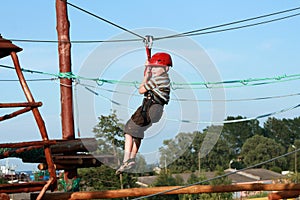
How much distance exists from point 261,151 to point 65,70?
197 feet

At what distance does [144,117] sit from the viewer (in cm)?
803

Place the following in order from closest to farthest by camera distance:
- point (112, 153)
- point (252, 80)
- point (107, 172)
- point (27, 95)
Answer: point (27, 95)
point (112, 153)
point (252, 80)
point (107, 172)

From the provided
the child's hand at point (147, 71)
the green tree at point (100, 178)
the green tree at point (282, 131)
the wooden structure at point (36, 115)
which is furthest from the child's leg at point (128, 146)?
the green tree at point (282, 131)

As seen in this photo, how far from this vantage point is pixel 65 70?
10.5 metres

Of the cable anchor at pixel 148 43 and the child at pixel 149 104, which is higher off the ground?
the cable anchor at pixel 148 43

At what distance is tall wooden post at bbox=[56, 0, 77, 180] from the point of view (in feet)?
34.4

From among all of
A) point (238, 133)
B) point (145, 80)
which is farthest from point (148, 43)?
point (238, 133)

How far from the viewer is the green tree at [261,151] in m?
67.2

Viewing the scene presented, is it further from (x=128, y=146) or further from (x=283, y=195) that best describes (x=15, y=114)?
(x=283, y=195)

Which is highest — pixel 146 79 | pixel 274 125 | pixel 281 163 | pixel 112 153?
pixel 274 125

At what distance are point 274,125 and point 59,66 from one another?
77785 millimetres

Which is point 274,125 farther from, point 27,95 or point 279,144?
point 27,95

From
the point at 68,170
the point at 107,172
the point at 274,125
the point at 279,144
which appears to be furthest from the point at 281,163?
the point at 68,170

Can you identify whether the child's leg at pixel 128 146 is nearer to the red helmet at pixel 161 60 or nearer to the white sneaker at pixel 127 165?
the white sneaker at pixel 127 165
